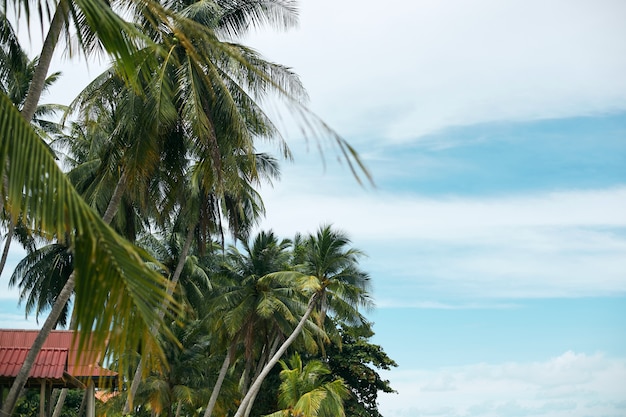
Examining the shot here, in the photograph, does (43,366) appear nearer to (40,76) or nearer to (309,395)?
(40,76)

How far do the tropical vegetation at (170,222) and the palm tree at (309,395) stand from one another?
0.06 metres

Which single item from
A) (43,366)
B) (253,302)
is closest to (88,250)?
(43,366)

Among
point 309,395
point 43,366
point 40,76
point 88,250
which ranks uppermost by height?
point 40,76

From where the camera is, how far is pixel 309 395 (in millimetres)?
30109

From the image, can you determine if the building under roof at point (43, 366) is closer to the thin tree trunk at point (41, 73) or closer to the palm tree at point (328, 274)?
the thin tree trunk at point (41, 73)

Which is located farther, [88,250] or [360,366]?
[360,366]

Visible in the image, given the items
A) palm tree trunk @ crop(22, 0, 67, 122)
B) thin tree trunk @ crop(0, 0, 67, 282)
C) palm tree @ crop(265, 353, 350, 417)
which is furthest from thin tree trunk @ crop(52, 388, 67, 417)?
palm tree trunk @ crop(22, 0, 67, 122)

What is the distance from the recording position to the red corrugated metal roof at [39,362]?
52.2 ft

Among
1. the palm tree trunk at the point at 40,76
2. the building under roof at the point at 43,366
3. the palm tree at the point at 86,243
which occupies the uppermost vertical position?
the palm tree trunk at the point at 40,76

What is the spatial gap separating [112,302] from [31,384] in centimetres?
1571

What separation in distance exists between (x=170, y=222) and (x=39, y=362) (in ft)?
47.2

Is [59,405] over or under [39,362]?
under

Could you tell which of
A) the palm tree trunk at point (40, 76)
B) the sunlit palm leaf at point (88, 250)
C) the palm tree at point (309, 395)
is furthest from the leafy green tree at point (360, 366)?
the sunlit palm leaf at point (88, 250)

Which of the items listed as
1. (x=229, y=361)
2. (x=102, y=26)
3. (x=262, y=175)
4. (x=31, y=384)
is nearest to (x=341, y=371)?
(x=229, y=361)
